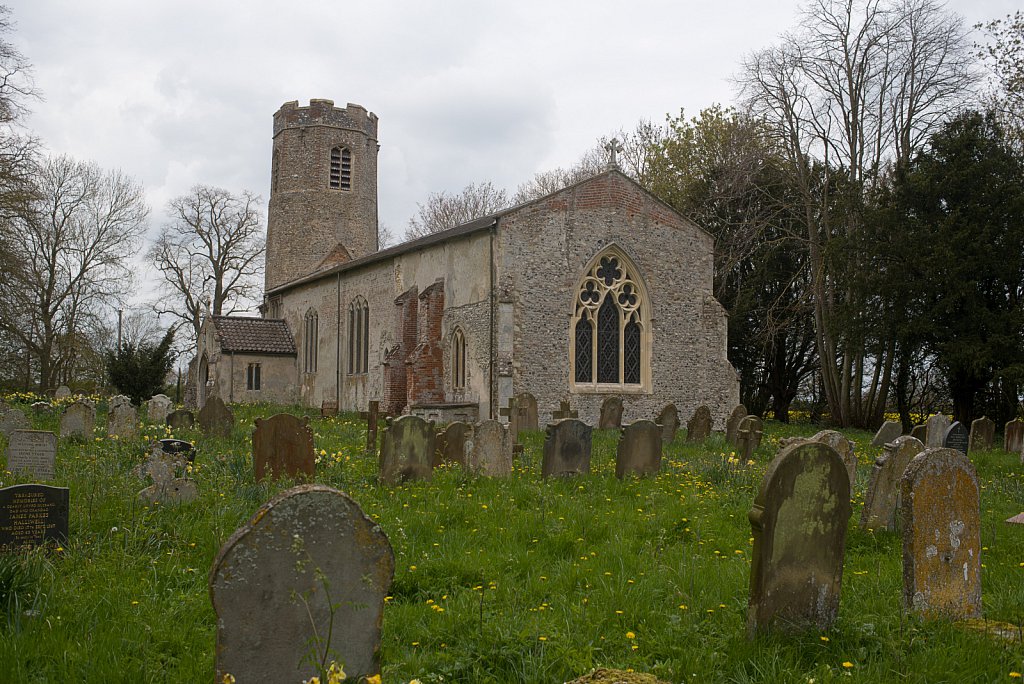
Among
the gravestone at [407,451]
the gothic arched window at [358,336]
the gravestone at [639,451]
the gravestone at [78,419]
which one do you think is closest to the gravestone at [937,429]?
the gravestone at [639,451]

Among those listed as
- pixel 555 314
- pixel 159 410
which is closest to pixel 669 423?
pixel 555 314

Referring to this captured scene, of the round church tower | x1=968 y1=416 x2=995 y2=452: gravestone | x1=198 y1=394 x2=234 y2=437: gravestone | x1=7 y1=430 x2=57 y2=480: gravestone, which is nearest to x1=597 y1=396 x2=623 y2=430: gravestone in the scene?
x1=968 y1=416 x2=995 y2=452: gravestone

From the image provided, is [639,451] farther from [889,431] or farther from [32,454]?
[889,431]

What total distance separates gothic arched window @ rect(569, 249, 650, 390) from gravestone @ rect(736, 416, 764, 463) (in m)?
6.79

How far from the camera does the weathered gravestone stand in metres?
3.54

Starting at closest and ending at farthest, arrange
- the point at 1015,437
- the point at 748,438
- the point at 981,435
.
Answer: the point at 748,438 → the point at 1015,437 → the point at 981,435

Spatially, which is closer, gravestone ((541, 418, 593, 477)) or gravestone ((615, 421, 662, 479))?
gravestone ((541, 418, 593, 477))

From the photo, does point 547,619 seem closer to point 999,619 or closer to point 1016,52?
point 999,619

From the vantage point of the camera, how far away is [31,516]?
579 cm

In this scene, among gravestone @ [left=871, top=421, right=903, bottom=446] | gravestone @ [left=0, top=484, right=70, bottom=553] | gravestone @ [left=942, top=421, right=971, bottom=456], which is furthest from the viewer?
gravestone @ [left=871, top=421, right=903, bottom=446]

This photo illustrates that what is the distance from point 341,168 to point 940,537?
33546mm

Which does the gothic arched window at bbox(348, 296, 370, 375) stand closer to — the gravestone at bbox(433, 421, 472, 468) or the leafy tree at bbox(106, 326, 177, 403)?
the leafy tree at bbox(106, 326, 177, 403)

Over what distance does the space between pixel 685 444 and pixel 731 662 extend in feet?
35.6

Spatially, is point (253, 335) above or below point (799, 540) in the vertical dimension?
above
